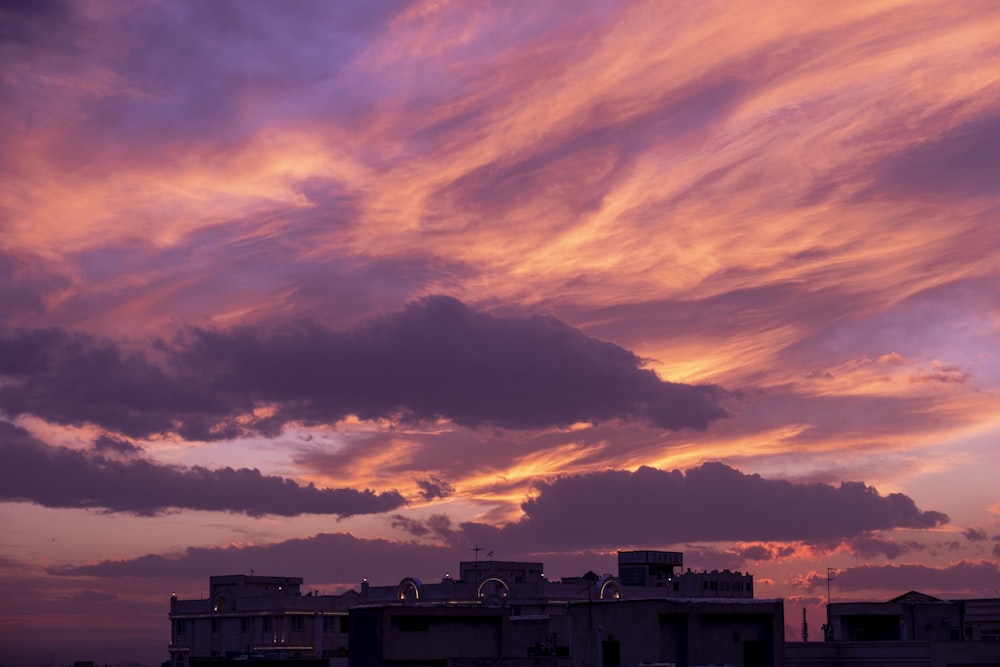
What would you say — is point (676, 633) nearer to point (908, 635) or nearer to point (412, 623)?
point (412, 623)

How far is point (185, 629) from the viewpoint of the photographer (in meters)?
192

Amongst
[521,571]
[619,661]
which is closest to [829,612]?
[619,661]

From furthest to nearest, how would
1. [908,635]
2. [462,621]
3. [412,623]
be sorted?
[908,635] < [462,621] < [412,623]

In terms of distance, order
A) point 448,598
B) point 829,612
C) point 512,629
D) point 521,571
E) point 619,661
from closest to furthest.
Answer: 1. point 619,661
2. point 512,629
3. point 829,612
4. point 448,598
5. point 521,571

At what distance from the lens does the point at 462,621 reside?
321 feet

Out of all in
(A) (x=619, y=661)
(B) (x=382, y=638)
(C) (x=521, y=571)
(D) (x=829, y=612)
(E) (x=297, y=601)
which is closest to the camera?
(A) (x=619, y=661)

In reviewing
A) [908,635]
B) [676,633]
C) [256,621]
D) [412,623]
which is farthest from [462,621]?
[256,621]

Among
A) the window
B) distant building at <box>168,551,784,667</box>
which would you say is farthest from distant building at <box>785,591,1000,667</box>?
the window

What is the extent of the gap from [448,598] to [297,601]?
82.0 feet

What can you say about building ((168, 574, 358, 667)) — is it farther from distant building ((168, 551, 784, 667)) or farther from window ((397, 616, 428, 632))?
window ((397, 616, 428, 632))

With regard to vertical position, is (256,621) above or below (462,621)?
below

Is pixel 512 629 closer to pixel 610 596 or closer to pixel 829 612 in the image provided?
pixel 829 612

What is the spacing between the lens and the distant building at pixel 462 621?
8700 centimetres

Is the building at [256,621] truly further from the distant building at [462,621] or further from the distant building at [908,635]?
the distant building at [908,635]
